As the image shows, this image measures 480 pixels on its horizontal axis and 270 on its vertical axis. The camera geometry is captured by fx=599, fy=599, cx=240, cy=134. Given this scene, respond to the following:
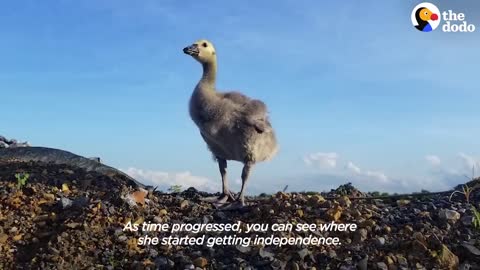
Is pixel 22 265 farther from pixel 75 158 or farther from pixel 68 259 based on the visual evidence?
pixel 75 158

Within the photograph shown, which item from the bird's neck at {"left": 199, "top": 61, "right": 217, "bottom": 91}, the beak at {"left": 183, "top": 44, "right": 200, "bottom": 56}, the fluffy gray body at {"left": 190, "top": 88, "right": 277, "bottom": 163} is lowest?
the fluffy gray body at {"left": 190, "top": 88, "right": 277, "bottom": 163}

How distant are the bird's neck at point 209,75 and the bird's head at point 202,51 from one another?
0.20 feet

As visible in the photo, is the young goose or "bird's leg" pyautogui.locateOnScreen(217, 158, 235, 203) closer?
the young goose

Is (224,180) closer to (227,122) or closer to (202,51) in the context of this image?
(227,122)

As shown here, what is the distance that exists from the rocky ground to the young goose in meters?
0.68

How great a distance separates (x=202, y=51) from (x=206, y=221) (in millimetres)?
2636

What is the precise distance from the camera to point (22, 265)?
6.26 metres

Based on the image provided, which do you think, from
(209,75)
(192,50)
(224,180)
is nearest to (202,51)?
(192,50)

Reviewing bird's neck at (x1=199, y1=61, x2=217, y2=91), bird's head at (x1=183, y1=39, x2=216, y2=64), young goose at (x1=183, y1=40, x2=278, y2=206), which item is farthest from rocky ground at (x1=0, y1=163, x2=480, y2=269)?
bird's head at (x1=183, y1=39, x2=216, y2=64)

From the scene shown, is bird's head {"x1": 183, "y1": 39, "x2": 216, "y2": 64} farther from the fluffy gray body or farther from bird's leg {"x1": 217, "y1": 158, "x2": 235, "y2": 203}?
bird's leg {"x1": 217, "y1": 158, "x2": 235, "y2": 203}

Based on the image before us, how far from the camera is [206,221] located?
22.8 feet

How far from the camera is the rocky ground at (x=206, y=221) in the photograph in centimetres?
604

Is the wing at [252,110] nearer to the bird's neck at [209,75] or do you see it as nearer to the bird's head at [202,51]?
the bird's neck at [209,75]

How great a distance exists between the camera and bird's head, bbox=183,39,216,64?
8.29 m
